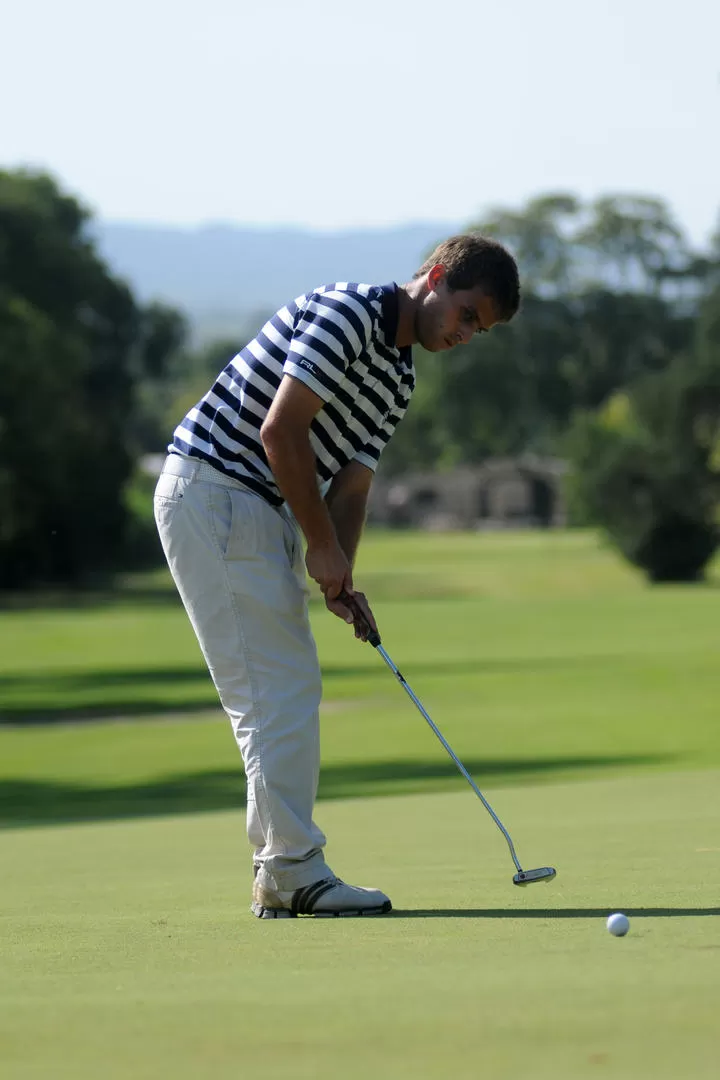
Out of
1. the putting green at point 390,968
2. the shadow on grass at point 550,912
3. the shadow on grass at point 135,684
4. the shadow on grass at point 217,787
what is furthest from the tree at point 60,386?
the shadow on grass at point 550,912

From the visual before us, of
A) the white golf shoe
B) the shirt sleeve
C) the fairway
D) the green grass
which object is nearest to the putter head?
the fairway

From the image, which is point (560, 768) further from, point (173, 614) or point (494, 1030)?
point (173, 614)

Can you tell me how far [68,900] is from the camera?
21.5ft

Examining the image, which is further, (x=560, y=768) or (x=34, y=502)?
(x=34, y=502)

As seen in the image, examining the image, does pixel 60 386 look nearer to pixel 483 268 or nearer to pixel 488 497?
pixel 483 268

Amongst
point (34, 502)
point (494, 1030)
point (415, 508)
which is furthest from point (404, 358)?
point (415, 508)

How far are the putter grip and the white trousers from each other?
166 mm

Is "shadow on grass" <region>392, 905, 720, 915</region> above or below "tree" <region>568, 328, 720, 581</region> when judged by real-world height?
above

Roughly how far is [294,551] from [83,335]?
203 feet

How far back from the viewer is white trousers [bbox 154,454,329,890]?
6.04 m

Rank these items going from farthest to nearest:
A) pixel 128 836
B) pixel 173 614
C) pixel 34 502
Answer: pixel 34 502 → pixel 173 614 → pixel 128 836

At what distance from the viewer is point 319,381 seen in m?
5.83

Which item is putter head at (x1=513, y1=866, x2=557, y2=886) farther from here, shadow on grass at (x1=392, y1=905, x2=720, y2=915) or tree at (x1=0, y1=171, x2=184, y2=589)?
tree at (x1=0, y1=171, x2=184, y2=589)

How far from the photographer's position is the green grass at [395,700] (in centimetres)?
1631
